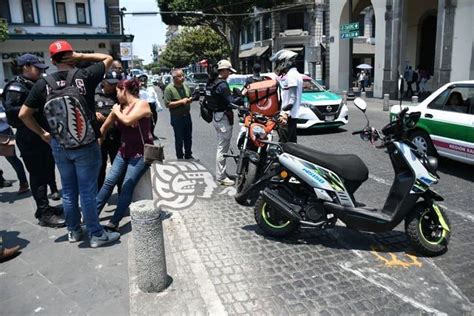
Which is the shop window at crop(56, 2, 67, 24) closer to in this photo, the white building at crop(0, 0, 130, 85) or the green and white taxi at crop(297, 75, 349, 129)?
the white building at crop(0, 0, 130, 85)

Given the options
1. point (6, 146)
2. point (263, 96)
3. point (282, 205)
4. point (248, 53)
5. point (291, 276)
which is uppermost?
point (248, 53)

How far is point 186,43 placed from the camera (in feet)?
180

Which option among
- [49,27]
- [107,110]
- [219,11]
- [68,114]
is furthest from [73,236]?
[49,27]

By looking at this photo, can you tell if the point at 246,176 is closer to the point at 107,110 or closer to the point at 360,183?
the point at 360,183

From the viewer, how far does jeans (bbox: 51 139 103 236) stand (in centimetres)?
419

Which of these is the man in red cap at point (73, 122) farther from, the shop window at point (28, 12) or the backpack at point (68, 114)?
the shop window at point (28, 12)

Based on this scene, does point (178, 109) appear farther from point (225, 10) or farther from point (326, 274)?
point (225, 10)

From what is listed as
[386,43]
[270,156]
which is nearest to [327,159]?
[270,156]

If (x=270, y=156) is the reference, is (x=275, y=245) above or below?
below

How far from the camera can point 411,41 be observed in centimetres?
2627

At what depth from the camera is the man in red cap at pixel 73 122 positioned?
4.01m

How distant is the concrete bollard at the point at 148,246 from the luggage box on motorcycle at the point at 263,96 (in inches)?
117

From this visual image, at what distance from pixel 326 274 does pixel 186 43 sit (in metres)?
54.0

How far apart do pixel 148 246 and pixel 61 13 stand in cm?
3321
